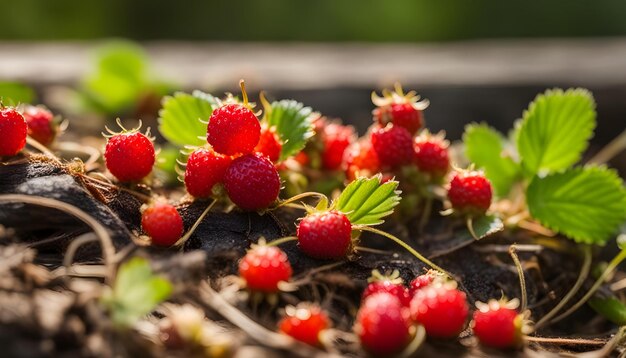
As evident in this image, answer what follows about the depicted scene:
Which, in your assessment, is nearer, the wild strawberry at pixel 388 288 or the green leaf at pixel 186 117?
the wild strawberry at pixel 388 288

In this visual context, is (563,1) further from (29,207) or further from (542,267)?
(29,207)

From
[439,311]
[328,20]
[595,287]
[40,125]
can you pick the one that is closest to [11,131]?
[40,125]

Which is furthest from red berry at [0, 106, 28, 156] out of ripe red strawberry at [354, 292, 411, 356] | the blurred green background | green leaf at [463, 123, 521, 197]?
the blurred green background

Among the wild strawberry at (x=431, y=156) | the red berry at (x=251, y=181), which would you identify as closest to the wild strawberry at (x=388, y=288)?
the red berry at (x=251, y=181)

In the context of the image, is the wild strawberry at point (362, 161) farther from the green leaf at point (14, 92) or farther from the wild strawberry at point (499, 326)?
the green leaf at point (14, 92)

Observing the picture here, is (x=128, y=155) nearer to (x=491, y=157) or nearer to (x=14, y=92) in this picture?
(x=14, y=92)

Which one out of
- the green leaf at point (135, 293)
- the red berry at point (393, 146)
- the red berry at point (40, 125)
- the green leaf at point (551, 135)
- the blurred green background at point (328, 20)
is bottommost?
the green leaf at point (135, 293)

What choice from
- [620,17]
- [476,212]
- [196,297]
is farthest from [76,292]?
[620,17]
